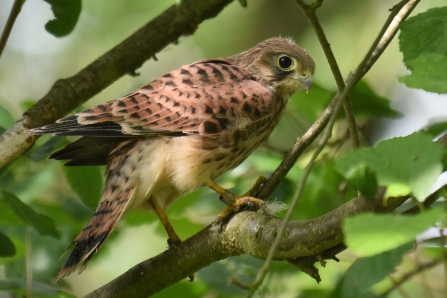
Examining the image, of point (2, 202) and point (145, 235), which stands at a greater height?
point (145, 235)

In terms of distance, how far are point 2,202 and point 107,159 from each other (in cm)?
60

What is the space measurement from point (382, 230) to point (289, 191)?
2.14 meters

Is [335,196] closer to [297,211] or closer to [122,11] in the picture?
[297,211]

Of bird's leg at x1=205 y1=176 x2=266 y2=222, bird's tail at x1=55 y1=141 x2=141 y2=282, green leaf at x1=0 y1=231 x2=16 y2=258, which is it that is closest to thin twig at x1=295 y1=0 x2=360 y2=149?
bird's leg at x1=205 y1=176 x2=266 y2=222

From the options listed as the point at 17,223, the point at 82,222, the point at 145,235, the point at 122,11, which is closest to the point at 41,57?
the point at 122,11

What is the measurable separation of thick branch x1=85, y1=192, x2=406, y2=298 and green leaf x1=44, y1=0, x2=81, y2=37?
1.30m

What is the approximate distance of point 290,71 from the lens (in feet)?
12.6

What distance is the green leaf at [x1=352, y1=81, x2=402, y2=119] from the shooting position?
3.36m

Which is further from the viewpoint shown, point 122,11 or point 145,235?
point 122,11

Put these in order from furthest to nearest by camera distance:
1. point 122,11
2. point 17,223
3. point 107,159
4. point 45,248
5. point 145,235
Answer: point 122,11, point 145,235, point 45,248, point 107,159, point 17,223

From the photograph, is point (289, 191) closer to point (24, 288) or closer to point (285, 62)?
point (285, 62)

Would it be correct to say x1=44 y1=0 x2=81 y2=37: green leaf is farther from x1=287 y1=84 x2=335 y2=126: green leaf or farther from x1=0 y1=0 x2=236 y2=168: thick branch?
x1=287 y1=84 x2=335 y2=126: green leaf

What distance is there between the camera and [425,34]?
2078mm

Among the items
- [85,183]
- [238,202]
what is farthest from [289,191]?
[85,183]
